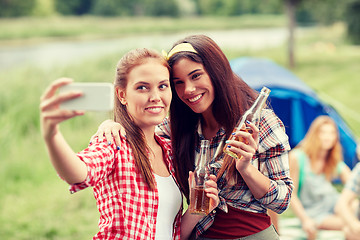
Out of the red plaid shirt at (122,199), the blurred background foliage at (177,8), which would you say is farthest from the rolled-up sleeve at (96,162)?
→ the blurred background foliage at (177,8)

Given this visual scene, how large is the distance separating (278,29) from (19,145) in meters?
23.5

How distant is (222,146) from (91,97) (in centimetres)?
86

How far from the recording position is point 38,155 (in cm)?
719

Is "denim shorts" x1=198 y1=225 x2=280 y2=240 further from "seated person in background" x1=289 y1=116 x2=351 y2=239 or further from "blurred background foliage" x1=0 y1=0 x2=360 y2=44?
"blurred background foliage" x1=0 y1=0 x2=360 y2=44

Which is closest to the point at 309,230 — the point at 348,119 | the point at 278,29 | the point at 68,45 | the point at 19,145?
the point at 19,145

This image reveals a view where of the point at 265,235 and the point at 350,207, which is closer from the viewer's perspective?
the point at 265,235

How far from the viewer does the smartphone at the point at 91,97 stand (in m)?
1.15

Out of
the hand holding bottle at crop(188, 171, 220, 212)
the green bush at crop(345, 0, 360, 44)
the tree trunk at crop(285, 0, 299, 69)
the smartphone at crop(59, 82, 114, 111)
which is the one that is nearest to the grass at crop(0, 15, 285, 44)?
the tree trunk at crop(285, 0, 299, 69)

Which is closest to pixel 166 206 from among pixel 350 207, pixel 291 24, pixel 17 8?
pixel 350 207

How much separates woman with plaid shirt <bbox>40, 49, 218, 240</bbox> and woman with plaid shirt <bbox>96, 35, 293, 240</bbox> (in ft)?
0.30

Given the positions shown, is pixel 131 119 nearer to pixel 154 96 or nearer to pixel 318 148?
pixel 154 96

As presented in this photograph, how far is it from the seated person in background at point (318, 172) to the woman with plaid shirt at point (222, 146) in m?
2.96

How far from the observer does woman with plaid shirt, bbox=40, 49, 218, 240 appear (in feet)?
5.35

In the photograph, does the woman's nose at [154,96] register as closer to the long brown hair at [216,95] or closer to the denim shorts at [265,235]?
the long brown hair at [216,95]
